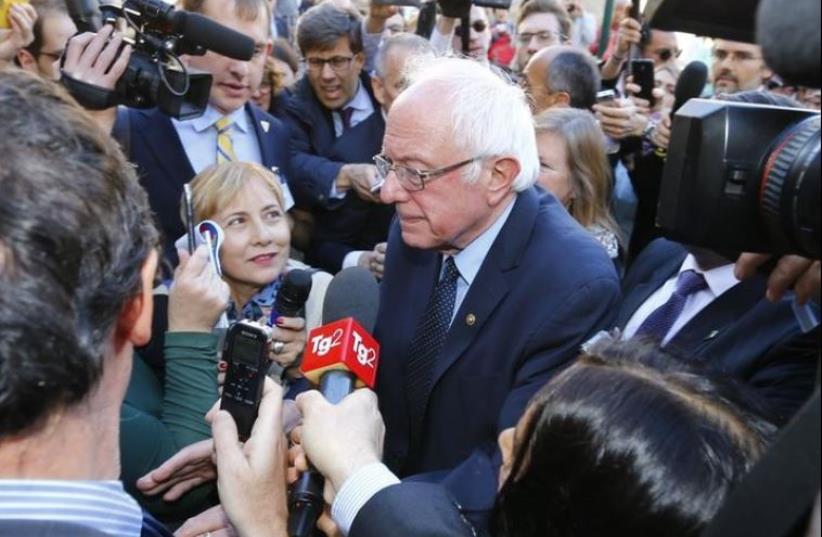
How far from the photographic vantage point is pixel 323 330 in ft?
6.34

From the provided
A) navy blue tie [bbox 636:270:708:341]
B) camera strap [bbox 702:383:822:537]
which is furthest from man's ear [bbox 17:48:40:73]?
camera strap [bbox 702:383:822:537]

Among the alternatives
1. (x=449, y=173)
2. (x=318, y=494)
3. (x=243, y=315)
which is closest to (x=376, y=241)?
(x=243, y=315)

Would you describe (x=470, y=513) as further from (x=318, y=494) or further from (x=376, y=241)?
(x=376, y=241)

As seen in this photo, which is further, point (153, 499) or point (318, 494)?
point (153, 499)

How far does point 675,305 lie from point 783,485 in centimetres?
160

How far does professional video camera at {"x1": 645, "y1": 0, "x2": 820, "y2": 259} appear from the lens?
109cm

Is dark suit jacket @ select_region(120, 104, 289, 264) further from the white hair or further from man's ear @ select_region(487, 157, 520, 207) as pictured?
man's ear @ select_region(487, 157, 520, 207)

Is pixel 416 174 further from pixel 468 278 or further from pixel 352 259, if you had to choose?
pixel 352 259

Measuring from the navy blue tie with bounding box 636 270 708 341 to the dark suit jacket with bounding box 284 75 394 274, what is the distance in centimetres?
199

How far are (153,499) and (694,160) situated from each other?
1.41m

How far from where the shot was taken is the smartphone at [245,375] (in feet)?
5.60

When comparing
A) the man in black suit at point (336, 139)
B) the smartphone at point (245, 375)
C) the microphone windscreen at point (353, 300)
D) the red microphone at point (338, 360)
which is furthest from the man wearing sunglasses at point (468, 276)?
the man in black suit at point (336, 139)

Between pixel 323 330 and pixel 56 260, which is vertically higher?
pixel 56 260

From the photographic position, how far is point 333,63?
4.41 metres
